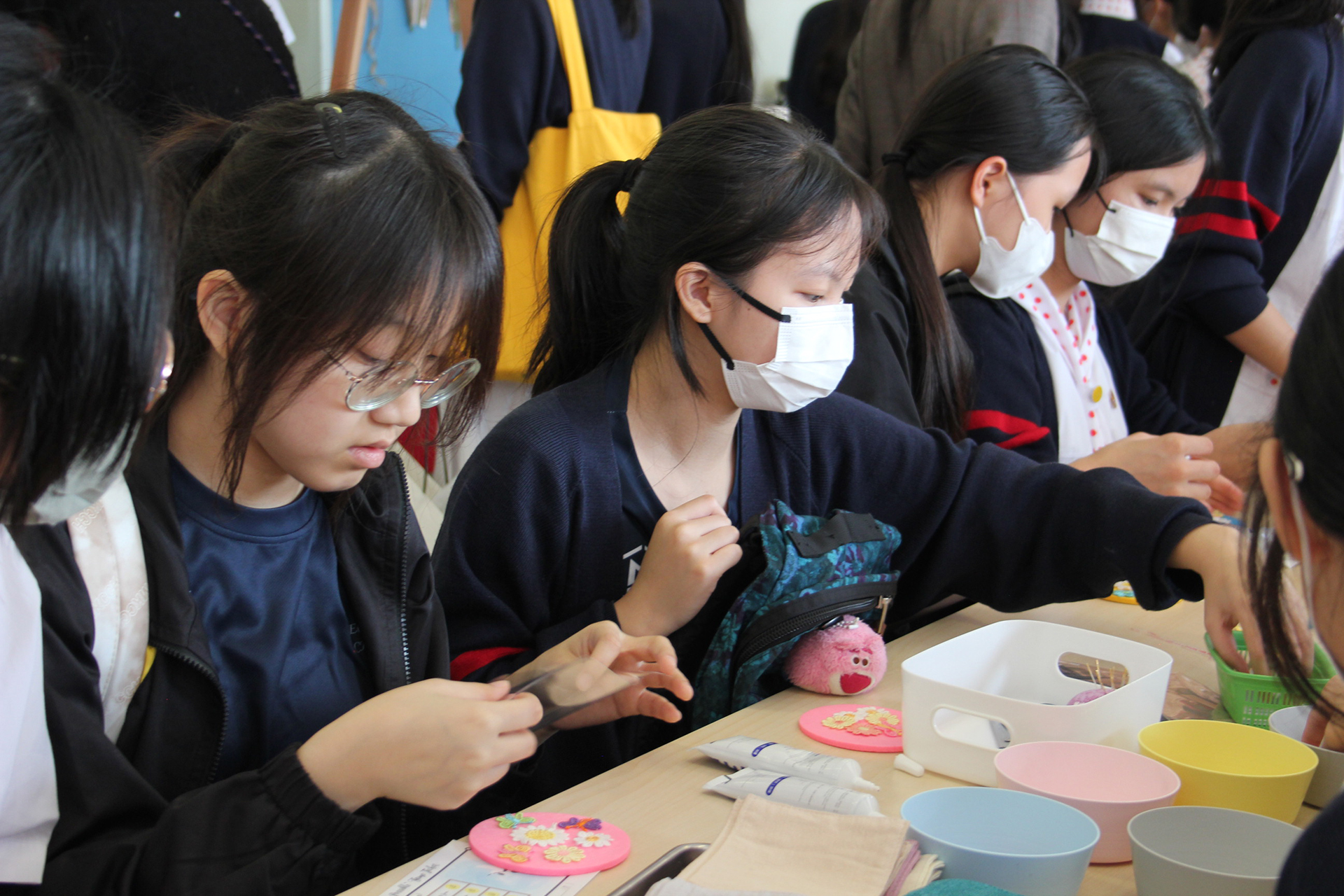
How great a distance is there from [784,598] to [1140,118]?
49.7 inches

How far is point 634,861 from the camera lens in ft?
2.43

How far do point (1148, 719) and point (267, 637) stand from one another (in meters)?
0.76

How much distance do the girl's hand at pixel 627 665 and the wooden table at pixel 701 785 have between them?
0.06 metres

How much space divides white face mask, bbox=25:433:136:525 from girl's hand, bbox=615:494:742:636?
1.81 feet

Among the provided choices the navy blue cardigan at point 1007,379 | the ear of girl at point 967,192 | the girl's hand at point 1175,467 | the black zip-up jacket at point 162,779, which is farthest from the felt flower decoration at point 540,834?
the navy blue cardigan at point 1007,379

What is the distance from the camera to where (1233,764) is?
855 mm

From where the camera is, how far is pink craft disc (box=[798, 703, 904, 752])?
928 mm

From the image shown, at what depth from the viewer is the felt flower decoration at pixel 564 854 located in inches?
28.6

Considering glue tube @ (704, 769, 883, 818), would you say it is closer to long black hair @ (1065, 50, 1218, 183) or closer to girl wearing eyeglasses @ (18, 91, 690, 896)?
girl wearing eyeglasses @ (18, 91, 690, 896)

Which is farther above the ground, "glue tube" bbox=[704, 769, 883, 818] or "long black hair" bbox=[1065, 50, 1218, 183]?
"long black hair" bbox=[1065, 50, 1218, 183]

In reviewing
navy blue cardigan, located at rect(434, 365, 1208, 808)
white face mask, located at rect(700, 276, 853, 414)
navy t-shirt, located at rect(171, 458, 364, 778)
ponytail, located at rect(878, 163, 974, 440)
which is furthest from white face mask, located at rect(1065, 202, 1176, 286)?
navy t-shirt, located at rect(171, 458, 364, 778)

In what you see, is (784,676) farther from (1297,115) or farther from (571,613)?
(1297,115)

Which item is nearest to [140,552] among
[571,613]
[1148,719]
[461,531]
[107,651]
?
[107,651]

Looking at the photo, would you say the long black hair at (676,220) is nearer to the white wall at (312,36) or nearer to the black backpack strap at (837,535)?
the black backpack strap at (837,535)
